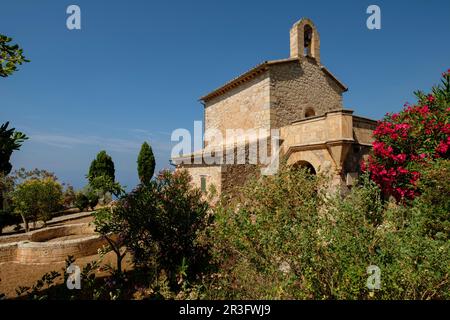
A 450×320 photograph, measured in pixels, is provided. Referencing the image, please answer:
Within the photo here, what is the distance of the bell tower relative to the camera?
1496 cm

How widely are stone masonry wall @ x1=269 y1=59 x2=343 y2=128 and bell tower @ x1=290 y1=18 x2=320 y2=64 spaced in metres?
0.55

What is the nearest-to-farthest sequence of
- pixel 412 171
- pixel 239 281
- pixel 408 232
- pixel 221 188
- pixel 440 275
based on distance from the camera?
pixel 440 275 → pixel 408 232 → pixel 239 281 → pixel 412 171 → pixel 221 188

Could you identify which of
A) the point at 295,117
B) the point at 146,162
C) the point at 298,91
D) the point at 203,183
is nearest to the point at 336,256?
the point at 203,183

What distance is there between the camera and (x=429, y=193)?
21.0 ft

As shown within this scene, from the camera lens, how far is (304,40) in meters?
15.6

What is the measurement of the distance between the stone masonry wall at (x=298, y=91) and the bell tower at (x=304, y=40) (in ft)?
1.79

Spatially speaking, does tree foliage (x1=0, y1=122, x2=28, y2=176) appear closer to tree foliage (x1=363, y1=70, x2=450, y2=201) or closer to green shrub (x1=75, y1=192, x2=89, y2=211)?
tree foliage (x1=363, y1=70, x2=450, y2=201)

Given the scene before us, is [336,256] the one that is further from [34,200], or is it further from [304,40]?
[34,200]

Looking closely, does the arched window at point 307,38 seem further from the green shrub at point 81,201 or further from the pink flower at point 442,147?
the green shrub at point 81,201

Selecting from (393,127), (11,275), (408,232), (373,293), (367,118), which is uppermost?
(367,118)

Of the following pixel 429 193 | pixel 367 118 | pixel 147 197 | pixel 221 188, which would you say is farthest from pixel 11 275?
pixel 367 118

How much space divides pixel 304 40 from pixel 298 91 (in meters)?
3.54
